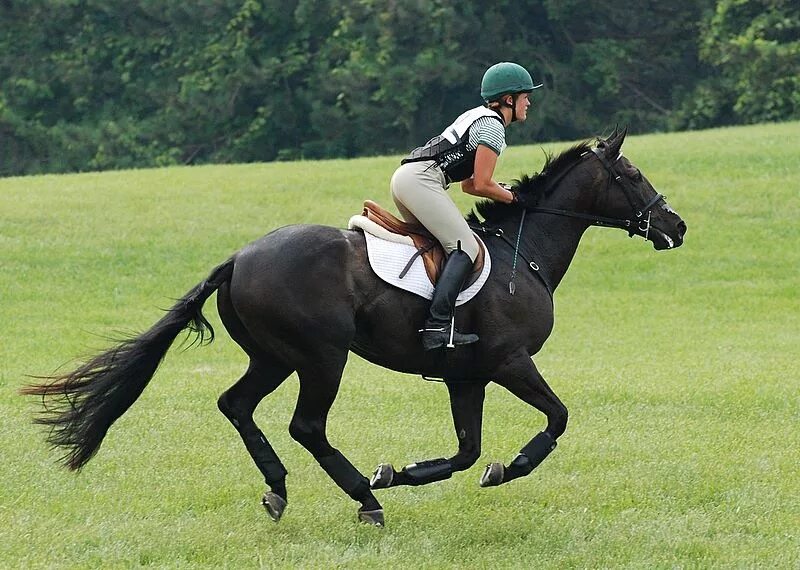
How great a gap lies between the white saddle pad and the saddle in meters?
0.02

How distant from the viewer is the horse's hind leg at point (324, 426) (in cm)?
750

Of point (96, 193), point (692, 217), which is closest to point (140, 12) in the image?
point (96, 193)

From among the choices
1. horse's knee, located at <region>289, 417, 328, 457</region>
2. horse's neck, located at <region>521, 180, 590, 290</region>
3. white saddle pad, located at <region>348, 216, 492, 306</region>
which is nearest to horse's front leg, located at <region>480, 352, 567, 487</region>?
white saddle pad, located at <region>348, 216, 492, 306</region>

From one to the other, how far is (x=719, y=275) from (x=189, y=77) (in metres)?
32.6

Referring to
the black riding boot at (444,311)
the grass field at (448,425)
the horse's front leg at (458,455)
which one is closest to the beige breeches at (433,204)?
the black riding boot at (444,311)

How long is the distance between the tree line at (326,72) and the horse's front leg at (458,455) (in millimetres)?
38273

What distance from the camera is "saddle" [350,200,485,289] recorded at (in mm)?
7664

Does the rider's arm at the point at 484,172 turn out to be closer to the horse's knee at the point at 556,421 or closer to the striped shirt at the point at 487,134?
the striped shirt at the point at 487,134

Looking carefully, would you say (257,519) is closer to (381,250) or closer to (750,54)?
(381,250)

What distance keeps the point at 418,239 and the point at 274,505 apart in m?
1.82

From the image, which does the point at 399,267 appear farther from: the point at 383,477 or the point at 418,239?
the point at 383,477

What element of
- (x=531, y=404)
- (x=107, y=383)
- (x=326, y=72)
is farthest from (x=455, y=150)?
(x=326, y=72)

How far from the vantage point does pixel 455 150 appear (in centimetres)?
777

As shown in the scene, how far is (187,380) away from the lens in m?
13.4
